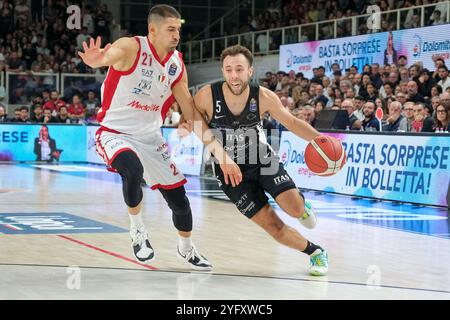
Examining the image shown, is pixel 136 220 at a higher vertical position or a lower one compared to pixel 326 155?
lower

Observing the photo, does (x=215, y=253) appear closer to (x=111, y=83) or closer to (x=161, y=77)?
(x=161, y=77)

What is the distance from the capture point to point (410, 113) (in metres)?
14.8

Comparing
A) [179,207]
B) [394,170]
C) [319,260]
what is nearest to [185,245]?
[179,207]

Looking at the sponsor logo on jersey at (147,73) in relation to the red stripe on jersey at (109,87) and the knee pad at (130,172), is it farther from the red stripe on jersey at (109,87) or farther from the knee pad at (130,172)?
the knee pad at (130,172)

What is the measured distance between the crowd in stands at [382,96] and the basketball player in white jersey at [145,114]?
7429 millimetres

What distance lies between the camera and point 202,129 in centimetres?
729

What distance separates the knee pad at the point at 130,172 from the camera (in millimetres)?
7176

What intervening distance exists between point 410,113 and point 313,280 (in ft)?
27.0

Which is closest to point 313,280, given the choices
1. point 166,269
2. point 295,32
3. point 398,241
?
point 166,269

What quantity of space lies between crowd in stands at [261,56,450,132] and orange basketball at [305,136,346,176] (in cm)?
682

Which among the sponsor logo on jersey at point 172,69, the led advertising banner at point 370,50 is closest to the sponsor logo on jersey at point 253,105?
the sponsor logo on jersey at point 172,69

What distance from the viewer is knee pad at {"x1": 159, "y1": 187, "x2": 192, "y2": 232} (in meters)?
7.57

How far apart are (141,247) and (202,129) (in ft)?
3.72
